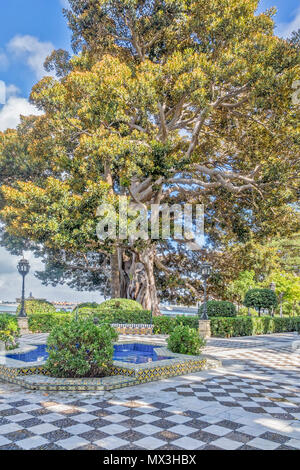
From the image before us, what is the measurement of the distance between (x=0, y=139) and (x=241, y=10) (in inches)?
575

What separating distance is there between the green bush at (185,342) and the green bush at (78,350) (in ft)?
9.27

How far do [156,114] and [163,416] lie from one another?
1302cm

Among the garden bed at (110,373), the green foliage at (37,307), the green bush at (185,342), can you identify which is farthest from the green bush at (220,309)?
the garden bed at (110,373)

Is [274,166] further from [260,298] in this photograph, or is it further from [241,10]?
[260,298]

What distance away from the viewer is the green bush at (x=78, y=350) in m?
6.79

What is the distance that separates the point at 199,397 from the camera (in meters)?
6.18

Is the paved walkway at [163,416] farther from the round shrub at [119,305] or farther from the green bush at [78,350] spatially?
the round shrub at [119,305]

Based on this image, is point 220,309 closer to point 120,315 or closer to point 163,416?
point 120,315

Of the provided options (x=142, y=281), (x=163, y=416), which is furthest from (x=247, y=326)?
(x=163, y=416)

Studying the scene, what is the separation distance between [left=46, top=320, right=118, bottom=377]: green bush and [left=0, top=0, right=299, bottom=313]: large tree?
27.6 ft

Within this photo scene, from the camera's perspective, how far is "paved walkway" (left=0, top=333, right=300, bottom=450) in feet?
13.5

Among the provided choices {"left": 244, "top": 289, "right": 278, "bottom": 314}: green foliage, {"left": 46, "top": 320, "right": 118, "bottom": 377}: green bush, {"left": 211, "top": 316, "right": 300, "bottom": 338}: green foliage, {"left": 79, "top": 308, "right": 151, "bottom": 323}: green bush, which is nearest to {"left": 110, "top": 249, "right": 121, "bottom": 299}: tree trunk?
{"left": 79, "top": 308, "right": 151, "bottom": 323}: green bush

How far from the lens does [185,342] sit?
31.1 feet

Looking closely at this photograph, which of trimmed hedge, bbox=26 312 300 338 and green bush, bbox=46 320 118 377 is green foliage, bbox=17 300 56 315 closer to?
trimmed hedge, bbox=26 312 300 338
